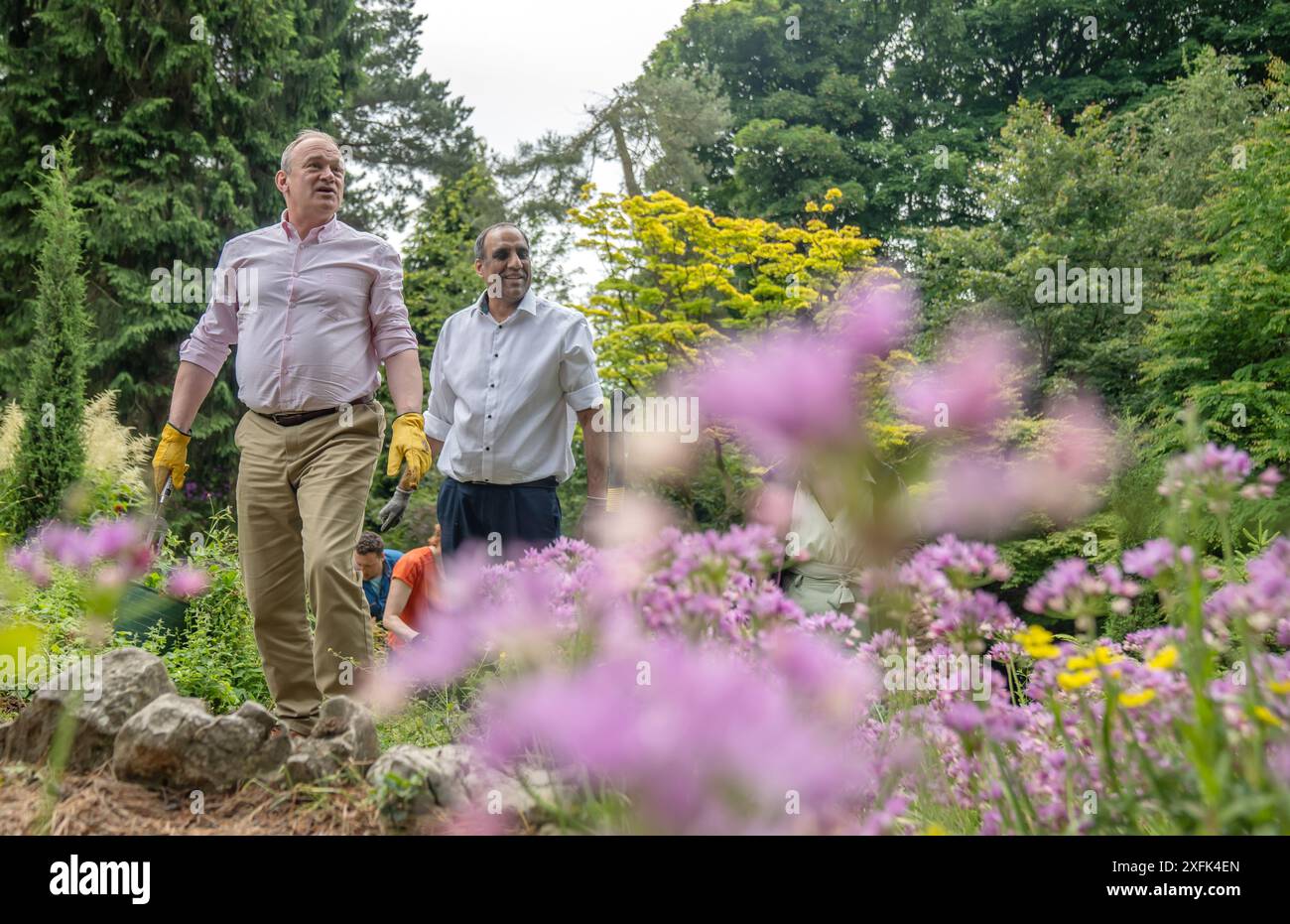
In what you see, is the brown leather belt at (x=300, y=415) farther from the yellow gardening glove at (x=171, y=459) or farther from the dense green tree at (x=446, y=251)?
the dense green tree at (x=446, y=251)

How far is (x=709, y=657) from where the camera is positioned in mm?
976

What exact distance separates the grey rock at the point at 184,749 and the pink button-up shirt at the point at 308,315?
115 centimetres

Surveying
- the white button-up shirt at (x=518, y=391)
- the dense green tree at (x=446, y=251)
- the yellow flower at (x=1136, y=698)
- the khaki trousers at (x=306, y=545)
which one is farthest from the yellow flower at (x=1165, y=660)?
the dense green tree at (x=446, y=251)

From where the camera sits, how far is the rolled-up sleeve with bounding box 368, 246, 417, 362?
2.93 metres

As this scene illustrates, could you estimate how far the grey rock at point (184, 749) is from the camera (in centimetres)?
184

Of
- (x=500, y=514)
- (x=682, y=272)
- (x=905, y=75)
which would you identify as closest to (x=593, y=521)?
(x=500, y=514)

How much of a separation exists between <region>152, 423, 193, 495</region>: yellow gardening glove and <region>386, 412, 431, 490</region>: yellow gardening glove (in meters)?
0.76

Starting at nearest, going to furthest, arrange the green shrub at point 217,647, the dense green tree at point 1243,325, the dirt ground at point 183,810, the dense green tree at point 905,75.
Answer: the dirt ground at point 183,810, the green shrub at point 217,647, the dense green tree at point 1243,325, the dense green tree at point 905,75

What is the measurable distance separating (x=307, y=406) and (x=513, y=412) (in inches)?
24.4

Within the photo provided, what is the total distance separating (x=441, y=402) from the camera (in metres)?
3.40

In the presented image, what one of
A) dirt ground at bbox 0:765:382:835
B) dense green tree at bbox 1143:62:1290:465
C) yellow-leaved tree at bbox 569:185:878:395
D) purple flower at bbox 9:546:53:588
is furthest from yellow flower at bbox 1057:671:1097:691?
yellow-leaved tree at bbox 569:185:878:395

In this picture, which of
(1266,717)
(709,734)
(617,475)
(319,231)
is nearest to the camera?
(709,734)

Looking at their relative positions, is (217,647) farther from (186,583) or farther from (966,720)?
(966,720)

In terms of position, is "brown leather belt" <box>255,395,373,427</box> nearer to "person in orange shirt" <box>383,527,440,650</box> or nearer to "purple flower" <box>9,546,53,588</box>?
"purple flower" <box>9,546,53,588</box>
